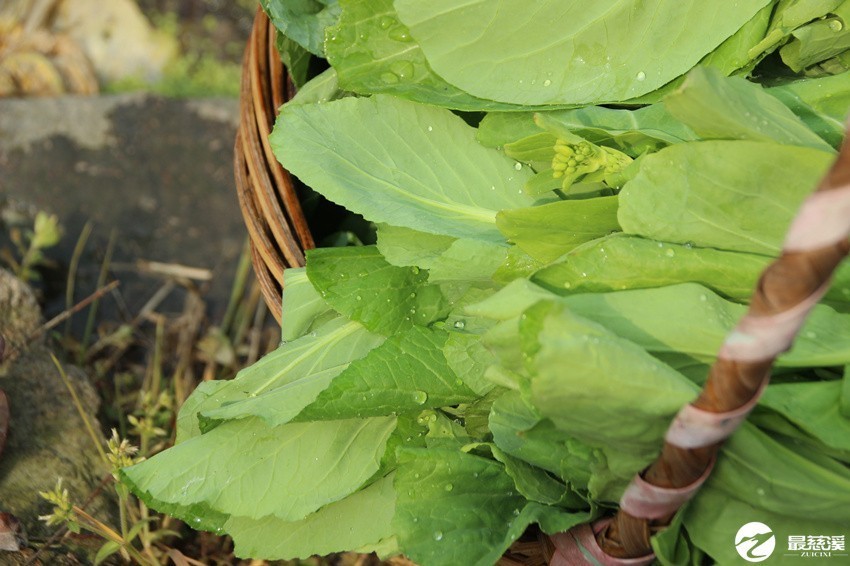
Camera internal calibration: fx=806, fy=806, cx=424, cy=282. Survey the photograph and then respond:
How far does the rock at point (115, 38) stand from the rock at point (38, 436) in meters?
1.05

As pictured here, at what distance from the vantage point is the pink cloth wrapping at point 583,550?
0.78 meters

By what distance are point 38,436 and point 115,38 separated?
1.39 m

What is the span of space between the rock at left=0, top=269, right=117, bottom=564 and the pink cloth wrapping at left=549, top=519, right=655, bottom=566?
26.8 inches

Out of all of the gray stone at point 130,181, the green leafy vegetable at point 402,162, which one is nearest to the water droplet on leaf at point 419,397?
the green leafy vegetable at point 402,162

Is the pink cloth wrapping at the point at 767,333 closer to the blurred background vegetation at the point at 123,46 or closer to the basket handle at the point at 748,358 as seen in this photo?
the basket handle at the point at 748,358

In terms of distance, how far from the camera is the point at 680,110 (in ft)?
2.45

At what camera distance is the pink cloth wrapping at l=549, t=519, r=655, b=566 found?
30.8 inches

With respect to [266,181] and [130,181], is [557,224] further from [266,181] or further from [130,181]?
[130,181]

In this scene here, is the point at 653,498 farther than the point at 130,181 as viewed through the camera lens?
No

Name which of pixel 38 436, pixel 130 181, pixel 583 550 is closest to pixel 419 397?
pixel 583 550

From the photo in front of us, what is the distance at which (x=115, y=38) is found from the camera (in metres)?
2.22

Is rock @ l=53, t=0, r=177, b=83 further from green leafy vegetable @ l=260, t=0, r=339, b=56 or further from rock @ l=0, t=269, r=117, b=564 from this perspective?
green leafy vegetable @ l=260, t=0, r=339, b=56

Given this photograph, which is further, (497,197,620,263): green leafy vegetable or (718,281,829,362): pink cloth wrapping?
(497,197,620,263): green leafy vegetable

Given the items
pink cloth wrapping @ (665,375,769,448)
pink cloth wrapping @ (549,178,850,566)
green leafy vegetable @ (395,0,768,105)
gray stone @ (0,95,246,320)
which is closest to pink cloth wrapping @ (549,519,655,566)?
pink cloth wrapping @ (549,178,850,566)
